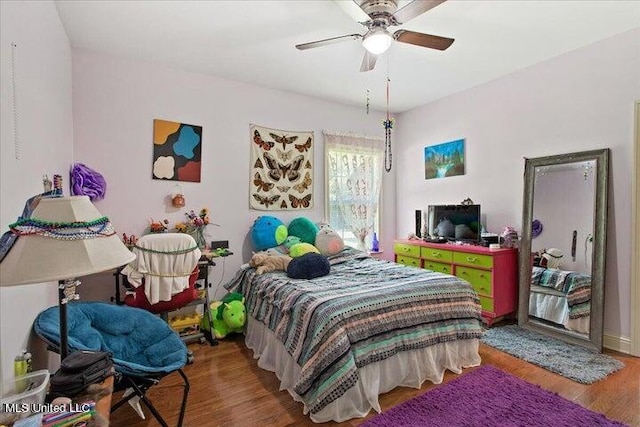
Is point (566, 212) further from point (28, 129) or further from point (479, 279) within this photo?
point (28, 129)

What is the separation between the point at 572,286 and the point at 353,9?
3.14m

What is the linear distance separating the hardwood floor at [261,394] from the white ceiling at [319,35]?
2.75 m

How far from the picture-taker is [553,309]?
3.16 m

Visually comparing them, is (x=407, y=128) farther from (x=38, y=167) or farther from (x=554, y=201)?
(x=38, y=167)

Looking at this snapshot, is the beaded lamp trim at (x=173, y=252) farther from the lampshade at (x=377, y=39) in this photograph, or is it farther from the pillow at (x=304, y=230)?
the lampshade at (x=377, y=39)

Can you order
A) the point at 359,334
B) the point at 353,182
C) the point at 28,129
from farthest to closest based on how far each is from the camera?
the point at 353,182 < the point at 359,334 < the point at 28,129

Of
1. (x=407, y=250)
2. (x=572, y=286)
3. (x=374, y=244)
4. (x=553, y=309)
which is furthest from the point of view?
(x=374, y=244)

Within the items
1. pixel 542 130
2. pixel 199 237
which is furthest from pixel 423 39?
pixel 199 237

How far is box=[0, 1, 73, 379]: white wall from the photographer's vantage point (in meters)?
1.28

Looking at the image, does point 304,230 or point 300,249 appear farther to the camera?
point 304,230

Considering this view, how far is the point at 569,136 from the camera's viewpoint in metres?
3.12

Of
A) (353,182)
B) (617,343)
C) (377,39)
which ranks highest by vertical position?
(377,39)

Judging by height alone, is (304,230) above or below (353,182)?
below

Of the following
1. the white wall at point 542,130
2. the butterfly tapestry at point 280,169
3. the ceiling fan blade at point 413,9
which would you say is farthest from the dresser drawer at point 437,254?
the ceiling fan blade at point 413,9
